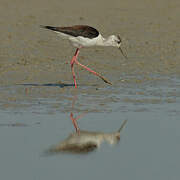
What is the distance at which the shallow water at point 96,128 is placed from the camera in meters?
5.30

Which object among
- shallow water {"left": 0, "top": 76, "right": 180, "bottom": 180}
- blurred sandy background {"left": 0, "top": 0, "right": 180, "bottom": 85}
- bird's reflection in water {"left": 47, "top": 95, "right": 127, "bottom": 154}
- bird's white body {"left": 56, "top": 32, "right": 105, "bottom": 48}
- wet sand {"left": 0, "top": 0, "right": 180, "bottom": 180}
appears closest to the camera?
shallow water {"left": 0, "top": 76, "right": 180, "bottom": 180}

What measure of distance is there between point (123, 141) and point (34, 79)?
361 cm

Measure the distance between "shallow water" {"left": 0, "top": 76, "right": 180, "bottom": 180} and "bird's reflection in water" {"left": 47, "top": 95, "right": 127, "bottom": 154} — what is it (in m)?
0.07

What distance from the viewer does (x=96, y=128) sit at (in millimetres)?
6738

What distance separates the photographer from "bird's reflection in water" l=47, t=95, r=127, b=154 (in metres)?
5.87

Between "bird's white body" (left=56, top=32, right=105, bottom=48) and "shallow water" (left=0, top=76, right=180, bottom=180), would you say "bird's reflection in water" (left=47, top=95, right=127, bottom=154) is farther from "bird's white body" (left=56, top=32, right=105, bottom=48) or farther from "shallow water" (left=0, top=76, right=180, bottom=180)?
"bird's white body" (left=56, top=32, right=105, bottom=48)

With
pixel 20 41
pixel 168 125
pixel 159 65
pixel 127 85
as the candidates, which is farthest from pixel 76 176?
pixel 20 41

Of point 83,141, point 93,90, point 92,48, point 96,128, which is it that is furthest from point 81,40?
point 83,141

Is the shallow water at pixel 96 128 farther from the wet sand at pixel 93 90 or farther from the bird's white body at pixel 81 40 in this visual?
the bird's white body at pixel 81 40

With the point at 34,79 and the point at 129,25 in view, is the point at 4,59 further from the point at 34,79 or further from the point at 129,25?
the point at 129,25

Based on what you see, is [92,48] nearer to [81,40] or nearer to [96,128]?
[81,40]

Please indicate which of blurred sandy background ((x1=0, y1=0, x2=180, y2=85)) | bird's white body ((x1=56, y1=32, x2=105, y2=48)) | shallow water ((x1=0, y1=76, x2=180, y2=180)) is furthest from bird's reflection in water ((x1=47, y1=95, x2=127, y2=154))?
blurred sandy background ((x1=0, y1=0, x2=180, y2=85))

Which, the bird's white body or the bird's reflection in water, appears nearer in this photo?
the bird's reflection in water

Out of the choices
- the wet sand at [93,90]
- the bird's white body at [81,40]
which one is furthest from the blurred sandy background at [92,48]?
the bird's white body at [81,40]
